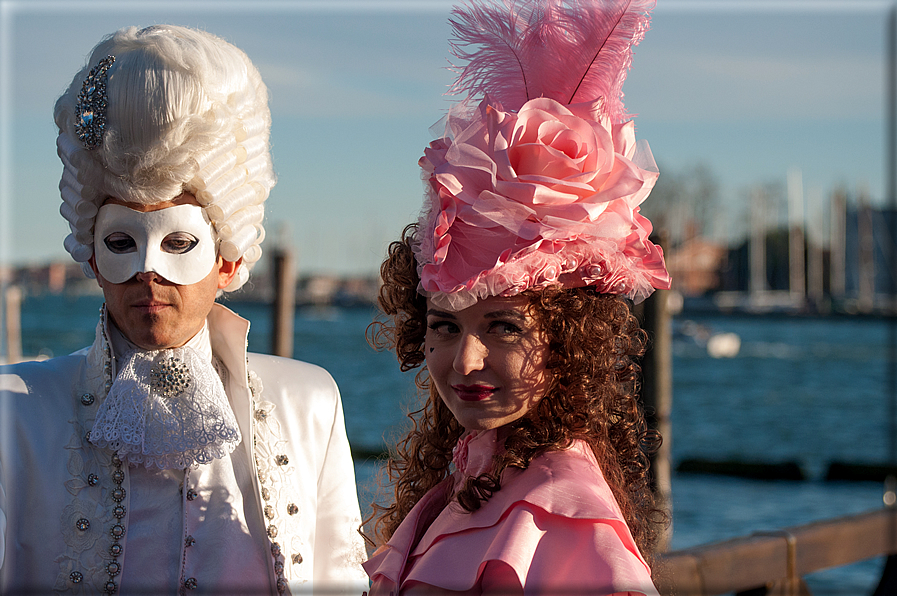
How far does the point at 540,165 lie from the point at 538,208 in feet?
0.32

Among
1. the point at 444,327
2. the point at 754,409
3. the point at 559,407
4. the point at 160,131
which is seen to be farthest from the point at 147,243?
the point at 754,409

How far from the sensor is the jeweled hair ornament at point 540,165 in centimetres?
184

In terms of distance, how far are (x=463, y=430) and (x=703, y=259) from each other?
5762 centimetres

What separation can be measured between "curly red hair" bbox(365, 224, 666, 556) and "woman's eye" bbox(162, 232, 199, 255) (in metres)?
0.46

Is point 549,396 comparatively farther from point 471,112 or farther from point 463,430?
point 471,112

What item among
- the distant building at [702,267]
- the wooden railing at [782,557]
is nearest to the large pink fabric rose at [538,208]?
the wooden railing at [782,557]

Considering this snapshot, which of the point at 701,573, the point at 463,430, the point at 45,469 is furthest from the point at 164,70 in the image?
the point at 701,573

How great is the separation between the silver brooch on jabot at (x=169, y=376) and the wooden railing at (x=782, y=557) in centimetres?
209

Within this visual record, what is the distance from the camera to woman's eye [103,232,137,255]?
211 cm

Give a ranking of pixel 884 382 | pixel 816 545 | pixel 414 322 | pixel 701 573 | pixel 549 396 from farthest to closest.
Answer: pixel 884 382 < pixel 816 545 < pixel 701 573 < pixel 414 322 < pixel 549 396

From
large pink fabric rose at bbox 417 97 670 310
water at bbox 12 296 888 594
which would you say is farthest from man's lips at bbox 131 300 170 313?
large pink fabric rose at bbox 417 97 670 310

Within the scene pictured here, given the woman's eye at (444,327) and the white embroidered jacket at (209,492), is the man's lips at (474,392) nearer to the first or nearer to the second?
the woman's eye at (444,327)

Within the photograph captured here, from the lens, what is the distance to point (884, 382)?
3641 centimetres

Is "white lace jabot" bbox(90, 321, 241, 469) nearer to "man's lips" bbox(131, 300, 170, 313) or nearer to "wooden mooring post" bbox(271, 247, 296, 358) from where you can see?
"man's lips" bbox(131, 300, 170, 313)
